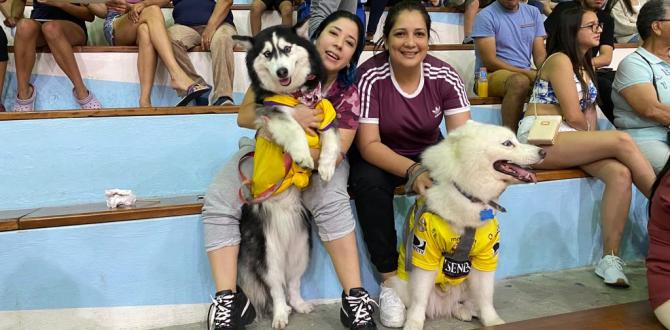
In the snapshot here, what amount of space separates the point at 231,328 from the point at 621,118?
1.98 metres

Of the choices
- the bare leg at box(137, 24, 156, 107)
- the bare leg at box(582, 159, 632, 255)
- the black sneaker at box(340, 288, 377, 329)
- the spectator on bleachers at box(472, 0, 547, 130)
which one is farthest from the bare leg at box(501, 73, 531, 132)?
the bare leg at box(137, 24, 156, 107)

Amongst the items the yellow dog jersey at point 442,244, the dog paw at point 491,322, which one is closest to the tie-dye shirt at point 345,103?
the yellow dog jersey at point 442,244

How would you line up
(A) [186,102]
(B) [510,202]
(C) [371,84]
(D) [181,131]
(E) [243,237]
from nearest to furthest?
1. (E) [243,237]
2. (C) [371,84]
3. (B) [510,202]
4. (D) [181,131]
5. (A) [186,102]

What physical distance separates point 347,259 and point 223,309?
431 mm

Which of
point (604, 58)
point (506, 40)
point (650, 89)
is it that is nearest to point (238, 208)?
point (650, 89)

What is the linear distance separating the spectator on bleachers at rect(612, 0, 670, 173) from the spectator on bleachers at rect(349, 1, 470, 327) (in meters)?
0.91

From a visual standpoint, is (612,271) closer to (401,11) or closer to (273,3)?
(401,11)

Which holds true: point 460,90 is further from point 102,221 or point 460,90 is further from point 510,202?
point 102,221

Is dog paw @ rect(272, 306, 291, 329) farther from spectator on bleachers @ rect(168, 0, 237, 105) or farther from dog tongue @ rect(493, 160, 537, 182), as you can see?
spectator on bleachers @ rect(168, 0, 237, 105)

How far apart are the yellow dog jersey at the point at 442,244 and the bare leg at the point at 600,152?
782mm

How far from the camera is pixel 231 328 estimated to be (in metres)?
1.60

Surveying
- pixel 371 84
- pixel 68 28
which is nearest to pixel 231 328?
pixel 371 84

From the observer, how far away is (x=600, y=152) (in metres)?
2.14

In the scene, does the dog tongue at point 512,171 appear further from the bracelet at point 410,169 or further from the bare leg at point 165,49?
the bare leg at point 165,49
